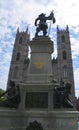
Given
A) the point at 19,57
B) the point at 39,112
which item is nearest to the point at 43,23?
the point at 39,112

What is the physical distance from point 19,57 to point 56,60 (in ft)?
Result: 52.7

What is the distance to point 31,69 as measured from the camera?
10.8 m

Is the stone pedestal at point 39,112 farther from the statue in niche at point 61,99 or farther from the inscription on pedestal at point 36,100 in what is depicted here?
the statue in niche at point 61,99

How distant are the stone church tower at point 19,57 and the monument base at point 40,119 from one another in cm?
6284

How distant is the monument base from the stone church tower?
6284cm

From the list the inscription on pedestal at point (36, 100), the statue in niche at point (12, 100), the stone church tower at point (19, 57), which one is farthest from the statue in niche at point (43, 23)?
the stone church tower at point (19, 57)

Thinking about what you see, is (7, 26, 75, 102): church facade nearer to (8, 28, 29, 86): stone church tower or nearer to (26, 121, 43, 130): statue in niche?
(8, 28, 29, 86): stone church tower

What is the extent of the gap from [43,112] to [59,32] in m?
75.2

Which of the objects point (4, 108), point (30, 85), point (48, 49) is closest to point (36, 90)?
point (30, 85)

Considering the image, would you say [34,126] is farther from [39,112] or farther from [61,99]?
[61,99]

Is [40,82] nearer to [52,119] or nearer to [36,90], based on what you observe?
[36,90]

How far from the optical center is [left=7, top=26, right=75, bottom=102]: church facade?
7181cm

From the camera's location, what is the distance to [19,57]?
78500mm

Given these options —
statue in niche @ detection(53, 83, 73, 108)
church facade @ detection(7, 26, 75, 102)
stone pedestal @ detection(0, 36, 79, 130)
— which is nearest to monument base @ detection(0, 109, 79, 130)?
stone pedestal @ detection(0, 36, 79, 130)
